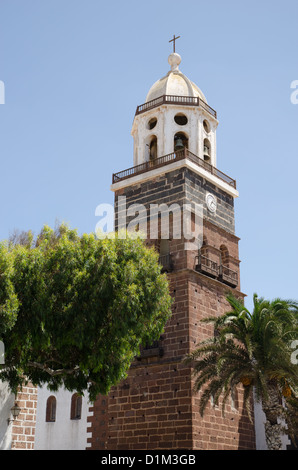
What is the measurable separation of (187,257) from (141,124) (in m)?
8.61

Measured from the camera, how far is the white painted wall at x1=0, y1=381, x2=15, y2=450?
19.6 m

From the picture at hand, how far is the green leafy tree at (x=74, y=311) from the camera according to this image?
18031 millimetres

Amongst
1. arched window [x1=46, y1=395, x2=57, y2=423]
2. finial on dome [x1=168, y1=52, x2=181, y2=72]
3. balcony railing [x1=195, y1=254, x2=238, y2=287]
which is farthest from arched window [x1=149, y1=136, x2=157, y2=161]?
arched window [x1=46, y1=395, x2=57, y2=423]

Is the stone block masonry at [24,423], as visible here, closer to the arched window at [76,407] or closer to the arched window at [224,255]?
the arched window at [76,407]

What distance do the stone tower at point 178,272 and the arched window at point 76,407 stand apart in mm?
1255

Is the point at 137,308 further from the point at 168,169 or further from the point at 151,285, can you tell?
the point at 168,169

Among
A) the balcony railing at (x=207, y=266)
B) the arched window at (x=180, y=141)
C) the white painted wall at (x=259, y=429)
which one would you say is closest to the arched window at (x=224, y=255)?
the balcony railing at (x=207, y=266)

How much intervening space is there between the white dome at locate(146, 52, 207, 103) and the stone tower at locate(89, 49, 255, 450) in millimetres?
58

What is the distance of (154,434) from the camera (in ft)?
83.6

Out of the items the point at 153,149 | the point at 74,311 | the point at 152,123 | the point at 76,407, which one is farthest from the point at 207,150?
the point at 74,311

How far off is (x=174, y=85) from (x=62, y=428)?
18268 mm

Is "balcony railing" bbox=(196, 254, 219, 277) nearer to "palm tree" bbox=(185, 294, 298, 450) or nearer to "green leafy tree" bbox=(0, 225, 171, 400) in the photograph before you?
"palm tree" bbox=(185, 294, 298, 450)
